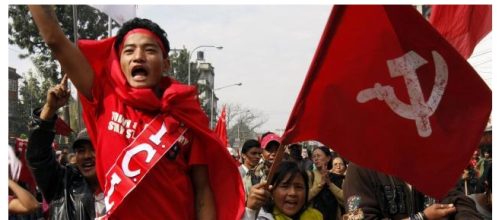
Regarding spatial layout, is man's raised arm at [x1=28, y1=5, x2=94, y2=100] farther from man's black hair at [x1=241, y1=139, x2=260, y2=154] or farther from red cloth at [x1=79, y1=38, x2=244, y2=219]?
man's black hair at [x1=241, y1=139, x2=260, y2=154]

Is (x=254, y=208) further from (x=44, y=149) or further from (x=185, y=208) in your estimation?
(x=44, y=149)

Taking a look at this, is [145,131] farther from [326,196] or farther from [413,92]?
[326,196]

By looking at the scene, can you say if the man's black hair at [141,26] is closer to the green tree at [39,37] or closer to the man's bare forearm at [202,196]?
the man's bare forearm at [202,196]

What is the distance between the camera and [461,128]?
3.35 m

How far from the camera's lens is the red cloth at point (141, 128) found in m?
3.04

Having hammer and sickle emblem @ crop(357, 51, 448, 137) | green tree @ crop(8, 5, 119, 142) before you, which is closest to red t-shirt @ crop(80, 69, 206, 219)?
hammer and sickle emblem @ crop(357, 51, 448, 137)

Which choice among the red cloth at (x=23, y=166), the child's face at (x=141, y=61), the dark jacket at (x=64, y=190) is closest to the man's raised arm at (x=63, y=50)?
the child's face at (x=141, y=61)

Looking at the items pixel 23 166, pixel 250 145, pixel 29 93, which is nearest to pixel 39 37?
pixel 29 93

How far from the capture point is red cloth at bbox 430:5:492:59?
389cm

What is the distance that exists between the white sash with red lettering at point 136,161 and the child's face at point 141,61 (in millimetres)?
210

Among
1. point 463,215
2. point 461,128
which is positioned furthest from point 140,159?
point 463,215

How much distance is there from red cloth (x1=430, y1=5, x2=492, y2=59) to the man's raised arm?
6.68ft

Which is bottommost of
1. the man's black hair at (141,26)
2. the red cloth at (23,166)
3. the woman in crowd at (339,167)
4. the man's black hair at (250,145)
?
the woman in crowd at (339,167)

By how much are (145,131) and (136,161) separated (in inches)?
5.8
